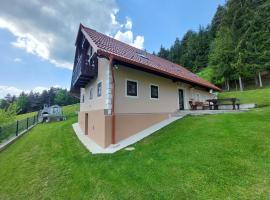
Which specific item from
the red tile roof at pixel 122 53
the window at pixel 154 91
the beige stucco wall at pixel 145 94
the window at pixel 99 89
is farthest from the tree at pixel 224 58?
the window at pixel 99 89

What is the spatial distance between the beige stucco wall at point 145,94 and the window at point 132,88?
21 centimetres

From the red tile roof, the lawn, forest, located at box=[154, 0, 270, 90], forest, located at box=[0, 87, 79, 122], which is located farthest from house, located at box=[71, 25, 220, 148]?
forest, located at box=[0, 87, 79, 122]

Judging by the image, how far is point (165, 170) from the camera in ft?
15.6

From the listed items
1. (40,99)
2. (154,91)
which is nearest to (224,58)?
(154,91)

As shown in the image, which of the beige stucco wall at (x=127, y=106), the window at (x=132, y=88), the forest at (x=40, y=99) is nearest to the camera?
the beige stucco wall at (x=127, y=106)

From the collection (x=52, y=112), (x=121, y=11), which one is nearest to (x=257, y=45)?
(x=121, y=11)

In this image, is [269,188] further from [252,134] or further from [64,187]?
[64,187]

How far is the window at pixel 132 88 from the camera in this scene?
9.17 metres

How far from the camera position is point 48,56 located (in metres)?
18.3

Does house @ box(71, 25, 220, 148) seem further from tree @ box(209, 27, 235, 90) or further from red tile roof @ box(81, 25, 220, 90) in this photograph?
tree @ box(209, 27, 235, 90)

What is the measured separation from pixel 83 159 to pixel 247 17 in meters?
34.3

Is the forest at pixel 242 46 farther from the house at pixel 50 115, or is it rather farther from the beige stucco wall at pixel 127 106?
the house at pixel 50 115

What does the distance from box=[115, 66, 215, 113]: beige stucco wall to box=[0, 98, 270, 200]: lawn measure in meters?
2.34

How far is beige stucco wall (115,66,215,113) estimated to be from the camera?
878 centimetres
